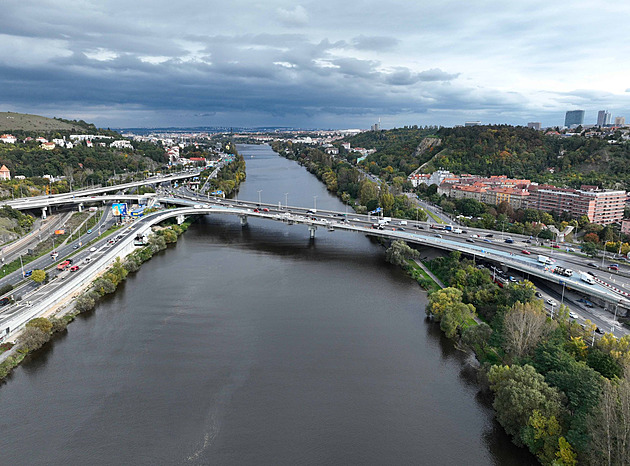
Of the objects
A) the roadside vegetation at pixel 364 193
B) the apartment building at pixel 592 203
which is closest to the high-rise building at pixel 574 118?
the roadside vegetation at pixel 364 193

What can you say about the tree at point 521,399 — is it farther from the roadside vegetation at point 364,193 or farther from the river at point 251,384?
the roadside vegetation at point 364,193

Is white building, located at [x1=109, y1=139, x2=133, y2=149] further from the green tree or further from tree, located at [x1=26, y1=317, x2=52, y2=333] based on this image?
tree, located at [x1=26, y1=317, x2=52, y2=333]

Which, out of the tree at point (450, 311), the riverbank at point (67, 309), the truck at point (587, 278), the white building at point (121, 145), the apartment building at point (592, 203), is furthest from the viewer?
the white building at point (121, 145)

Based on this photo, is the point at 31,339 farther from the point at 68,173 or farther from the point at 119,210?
the point at 68,173

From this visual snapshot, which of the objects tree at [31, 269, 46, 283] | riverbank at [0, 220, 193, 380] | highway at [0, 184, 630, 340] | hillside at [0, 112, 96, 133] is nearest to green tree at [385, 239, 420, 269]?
highway at [0, 184, 630, 340]

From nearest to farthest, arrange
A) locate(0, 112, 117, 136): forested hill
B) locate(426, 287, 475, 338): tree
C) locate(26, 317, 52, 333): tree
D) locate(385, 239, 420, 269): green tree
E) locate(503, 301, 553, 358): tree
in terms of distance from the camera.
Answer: locate(503, 301, 553, 358): tree → locate(26, 317, 52, 333): tree → locate(426, 287, 475, 338): tree → locate(385, 239, 420, 269): green tree → locate(0, 112, 117, 136): forested hill

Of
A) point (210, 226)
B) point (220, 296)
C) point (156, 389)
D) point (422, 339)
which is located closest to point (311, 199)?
point (210, 226)

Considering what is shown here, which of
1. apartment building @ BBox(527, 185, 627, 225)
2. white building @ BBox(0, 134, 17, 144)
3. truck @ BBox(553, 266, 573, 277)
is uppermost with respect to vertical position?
white building @ BBox(0, 134, 17, 144)
